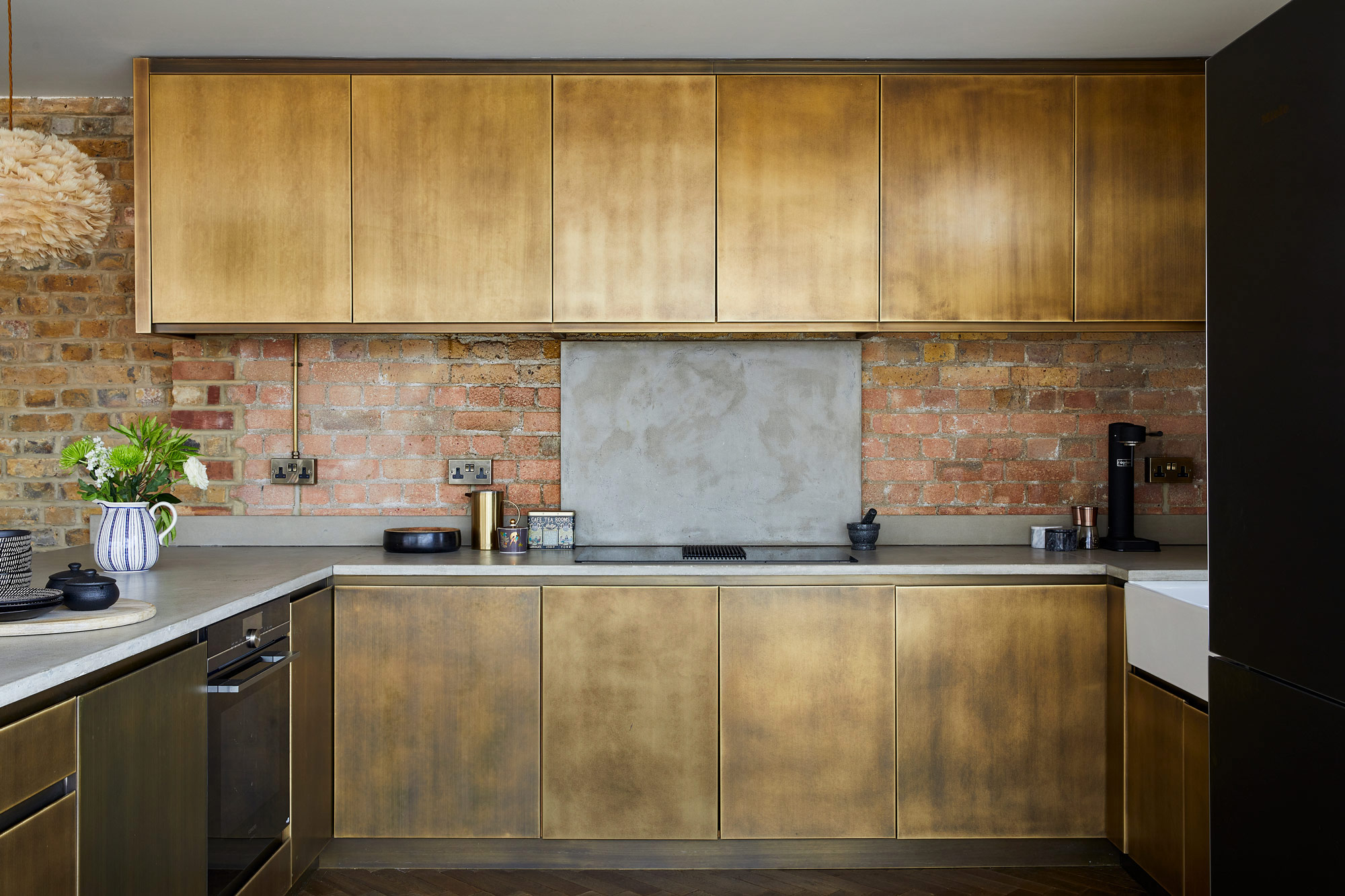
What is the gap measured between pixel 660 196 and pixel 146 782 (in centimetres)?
206

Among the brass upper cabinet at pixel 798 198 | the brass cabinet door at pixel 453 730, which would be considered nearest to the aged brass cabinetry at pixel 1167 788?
the brass upper cabinet at pixel 798 198

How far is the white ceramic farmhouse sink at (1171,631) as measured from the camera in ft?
6.87

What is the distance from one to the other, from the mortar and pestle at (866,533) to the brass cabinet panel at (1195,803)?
3.41ft

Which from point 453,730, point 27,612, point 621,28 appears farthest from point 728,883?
point 621,28

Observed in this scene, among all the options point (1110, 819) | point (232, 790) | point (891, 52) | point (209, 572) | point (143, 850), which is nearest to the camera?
point (143, 850)

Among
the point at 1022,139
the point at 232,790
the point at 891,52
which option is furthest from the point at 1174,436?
Answer: the point at 232,790

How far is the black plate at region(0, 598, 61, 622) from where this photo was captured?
162cm

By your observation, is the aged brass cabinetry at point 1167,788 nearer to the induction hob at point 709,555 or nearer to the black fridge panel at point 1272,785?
the induction hob at point 709,555

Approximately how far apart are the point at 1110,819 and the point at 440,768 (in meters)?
1.93

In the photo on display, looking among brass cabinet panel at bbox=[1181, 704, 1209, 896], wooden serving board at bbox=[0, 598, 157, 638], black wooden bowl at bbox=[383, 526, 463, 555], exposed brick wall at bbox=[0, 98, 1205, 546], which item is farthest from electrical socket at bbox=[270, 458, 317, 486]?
brass cabinet panel at bbox=[1181, 704, 1209, 896]

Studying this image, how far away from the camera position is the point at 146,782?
1.61 meters

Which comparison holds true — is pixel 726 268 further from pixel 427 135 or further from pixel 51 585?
pixel 51 585

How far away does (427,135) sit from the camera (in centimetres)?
283

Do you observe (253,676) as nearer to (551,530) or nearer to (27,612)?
(27,612)
